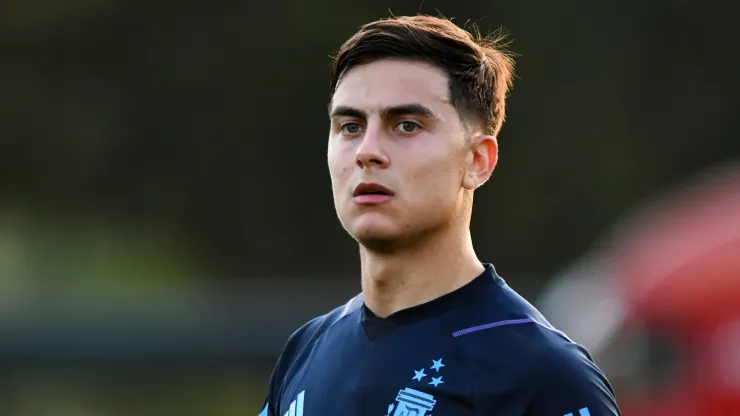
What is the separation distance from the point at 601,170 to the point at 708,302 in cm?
791

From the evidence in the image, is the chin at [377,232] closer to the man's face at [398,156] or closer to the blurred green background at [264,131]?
the man's face at [398,156]

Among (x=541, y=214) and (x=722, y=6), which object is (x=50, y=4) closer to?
(x=541, y=214)

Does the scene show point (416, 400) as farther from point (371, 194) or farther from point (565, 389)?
point (371, 194)

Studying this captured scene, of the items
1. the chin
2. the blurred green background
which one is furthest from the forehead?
the blurred green background

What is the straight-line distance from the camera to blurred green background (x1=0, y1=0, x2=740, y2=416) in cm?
1452

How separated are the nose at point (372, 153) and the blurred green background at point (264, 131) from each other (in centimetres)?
985

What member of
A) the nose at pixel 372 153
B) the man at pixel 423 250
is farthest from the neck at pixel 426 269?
the nose at pixel 372 153

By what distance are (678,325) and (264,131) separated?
362 inches

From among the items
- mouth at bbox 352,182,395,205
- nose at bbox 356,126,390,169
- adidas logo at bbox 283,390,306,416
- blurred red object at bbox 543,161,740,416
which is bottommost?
adidas logo at bbox 283,390,306,416

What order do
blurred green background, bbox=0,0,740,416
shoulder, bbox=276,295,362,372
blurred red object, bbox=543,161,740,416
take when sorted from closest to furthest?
shoulder, bbox=276,295,362,372 < blurred red object, bbox=543,161,740,416 < blurred green background, bbox=0,0,740,416

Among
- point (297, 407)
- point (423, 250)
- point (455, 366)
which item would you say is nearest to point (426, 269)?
point (423, 250)

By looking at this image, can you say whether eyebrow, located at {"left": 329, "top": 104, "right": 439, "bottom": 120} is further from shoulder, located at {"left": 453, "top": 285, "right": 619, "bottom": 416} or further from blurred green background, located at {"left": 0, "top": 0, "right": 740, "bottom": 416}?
blurred green background, located at {"left": 0, "top": 0, "right": 740, "bottom": 416}

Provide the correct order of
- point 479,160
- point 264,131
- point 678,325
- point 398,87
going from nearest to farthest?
1. point 398,87
2. point 479,160
3. point 678,325
4. point 264,131

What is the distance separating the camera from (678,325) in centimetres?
727
